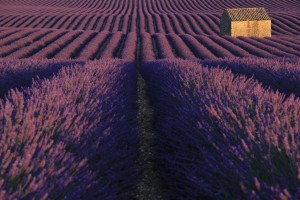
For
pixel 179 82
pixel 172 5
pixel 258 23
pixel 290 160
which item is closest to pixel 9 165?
pixel 290 160

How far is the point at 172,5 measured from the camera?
5275 centimetres

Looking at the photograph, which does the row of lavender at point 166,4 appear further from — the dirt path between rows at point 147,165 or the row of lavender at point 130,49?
the dirt path between rows at point 147,165

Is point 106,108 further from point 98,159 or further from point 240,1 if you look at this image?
point 240,1

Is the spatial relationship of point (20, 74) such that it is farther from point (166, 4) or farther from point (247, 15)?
point (166, 4)

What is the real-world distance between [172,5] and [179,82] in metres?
49.1

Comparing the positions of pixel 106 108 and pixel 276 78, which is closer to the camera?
pixel 106 108

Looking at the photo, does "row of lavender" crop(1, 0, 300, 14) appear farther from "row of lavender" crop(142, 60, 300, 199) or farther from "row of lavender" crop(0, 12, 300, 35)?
"row of lavender" crop(142, 60, 300, 199)

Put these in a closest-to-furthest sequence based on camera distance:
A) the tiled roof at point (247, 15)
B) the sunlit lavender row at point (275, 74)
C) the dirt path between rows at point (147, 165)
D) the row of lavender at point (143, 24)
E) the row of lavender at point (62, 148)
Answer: the row of lavender at point (62, 148)
the dirt path between rows at point (147, 165)
the sunlit lavender row at point (275, 74)
the tiled roof at point (247, 15)
the row of lavender at point (143, 24)

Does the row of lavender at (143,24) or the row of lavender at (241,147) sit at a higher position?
the row of lavender at (241,147)

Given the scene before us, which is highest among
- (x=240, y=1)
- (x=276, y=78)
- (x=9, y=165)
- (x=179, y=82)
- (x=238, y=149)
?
(x=9, y=165)

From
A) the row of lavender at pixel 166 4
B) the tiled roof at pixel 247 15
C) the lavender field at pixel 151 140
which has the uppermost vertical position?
the lavender field at pixel 151 140

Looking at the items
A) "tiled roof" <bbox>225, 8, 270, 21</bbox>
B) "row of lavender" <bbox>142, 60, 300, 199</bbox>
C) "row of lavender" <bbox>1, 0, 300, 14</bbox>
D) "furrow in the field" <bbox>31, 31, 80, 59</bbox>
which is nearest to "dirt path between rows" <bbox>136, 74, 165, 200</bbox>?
"row of lavender" <bbox>142, 60, 300, 199</bbox>

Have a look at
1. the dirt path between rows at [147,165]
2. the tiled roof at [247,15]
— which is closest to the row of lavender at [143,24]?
the tiled roof at [247,15]

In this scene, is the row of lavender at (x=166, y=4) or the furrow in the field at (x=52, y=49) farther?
the row of lavender at (x=166, y=4)
